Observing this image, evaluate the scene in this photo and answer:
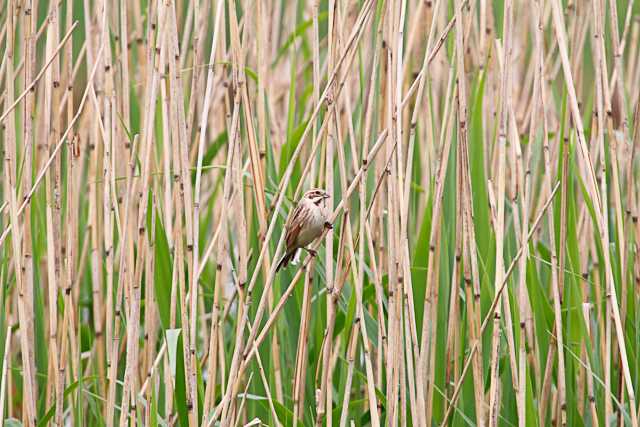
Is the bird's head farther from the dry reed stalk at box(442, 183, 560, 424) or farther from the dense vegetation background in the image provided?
the dry reed stalk at box(442, 183, 560, 424)

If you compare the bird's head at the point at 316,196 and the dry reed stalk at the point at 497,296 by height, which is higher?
the bird's head at the point at 316,196

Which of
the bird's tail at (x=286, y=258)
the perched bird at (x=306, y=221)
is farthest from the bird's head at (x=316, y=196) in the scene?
the bird's tail at (x=286, y=258)

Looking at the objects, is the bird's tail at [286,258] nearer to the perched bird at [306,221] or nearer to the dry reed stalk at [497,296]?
the perched bird at [306,221]

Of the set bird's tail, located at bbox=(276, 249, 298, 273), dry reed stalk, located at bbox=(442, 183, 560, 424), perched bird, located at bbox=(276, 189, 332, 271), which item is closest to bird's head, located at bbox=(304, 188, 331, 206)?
perched bird, located at bbox=(276, 189, 332, 271)

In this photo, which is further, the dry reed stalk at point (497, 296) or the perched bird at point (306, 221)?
the perched bird at point (306, 221)

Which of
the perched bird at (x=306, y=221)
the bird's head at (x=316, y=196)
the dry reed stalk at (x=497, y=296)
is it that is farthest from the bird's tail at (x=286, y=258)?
the dry reed stalk at (x=497, y=296)

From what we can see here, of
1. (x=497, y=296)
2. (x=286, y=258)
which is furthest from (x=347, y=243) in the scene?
(x=497, y=296)

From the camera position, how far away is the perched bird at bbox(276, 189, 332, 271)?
2389mm

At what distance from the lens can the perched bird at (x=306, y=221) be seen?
7.84 ft

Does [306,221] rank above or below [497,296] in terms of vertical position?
above

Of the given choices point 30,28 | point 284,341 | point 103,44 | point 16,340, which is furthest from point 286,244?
point 16,340

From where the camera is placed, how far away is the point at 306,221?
2406 millimetres

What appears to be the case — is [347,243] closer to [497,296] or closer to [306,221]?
[306,221]

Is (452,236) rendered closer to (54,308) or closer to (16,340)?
(54,308)
